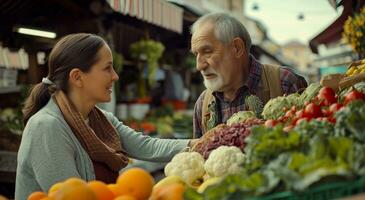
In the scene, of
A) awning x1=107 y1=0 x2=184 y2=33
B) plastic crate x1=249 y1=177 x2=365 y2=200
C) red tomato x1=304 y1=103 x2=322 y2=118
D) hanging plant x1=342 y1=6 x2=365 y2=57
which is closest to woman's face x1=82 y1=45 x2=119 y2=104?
red tomato x1=304 y1=103 x2=322 y2=118

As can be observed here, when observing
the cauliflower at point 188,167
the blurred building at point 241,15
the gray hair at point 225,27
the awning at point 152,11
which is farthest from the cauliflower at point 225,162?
the blurred building at point 241,15

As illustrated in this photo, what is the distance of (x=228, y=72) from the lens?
305 cm

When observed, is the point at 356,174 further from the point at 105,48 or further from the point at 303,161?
the point at 105,48

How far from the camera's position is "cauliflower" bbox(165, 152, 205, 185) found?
1855 millimetres

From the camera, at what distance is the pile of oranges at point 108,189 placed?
53.0 inches

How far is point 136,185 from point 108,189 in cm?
10

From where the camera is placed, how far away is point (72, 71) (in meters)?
2.38

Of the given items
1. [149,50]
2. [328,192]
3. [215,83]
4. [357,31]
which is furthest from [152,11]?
[328,192]

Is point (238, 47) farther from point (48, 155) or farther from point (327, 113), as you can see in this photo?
point (48, 155)

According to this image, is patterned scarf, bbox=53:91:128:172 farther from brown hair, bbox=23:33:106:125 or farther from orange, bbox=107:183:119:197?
orange, bbox=107:183:119:197

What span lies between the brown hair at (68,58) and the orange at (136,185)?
1.00 metres

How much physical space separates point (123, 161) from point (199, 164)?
0.76 meters

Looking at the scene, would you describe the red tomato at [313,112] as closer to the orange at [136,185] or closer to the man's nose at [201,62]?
the orange at [136,185]

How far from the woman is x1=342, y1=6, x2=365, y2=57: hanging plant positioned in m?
4.18
